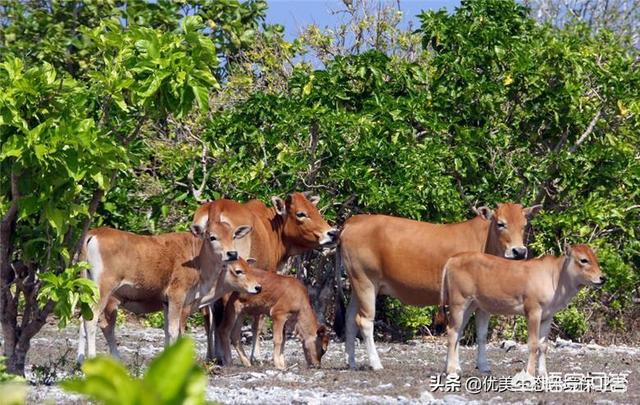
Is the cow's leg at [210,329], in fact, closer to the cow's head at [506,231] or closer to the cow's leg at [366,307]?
the cow's leg at [366,307]

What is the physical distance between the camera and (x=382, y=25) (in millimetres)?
19094

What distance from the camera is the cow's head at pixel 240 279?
1277cm

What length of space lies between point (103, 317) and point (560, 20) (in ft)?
72.5

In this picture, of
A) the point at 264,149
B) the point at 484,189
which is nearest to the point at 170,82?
the point at 264,149

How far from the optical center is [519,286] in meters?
11.6

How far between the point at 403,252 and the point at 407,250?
0.16 feet

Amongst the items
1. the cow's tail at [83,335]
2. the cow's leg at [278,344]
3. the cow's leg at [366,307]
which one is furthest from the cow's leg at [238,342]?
the cow's tail at [83,335]

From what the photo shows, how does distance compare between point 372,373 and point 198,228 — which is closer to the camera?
point 372,373

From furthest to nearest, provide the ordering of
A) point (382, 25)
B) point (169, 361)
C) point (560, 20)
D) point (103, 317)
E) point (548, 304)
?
point (560, 20) → point (382, 25) → point (103, 317) → point (548, 304) → point (169, 361)

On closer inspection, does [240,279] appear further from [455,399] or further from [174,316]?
[455,399]

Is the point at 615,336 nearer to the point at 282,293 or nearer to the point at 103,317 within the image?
the point at 282,293

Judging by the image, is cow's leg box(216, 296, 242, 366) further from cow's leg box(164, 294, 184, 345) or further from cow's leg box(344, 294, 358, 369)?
cow's leg box(344, 294, 358, 369)

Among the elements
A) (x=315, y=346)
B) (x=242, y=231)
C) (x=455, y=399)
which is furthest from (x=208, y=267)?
(x=455, y=399)

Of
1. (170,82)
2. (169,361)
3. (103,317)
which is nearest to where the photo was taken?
(169,361)
